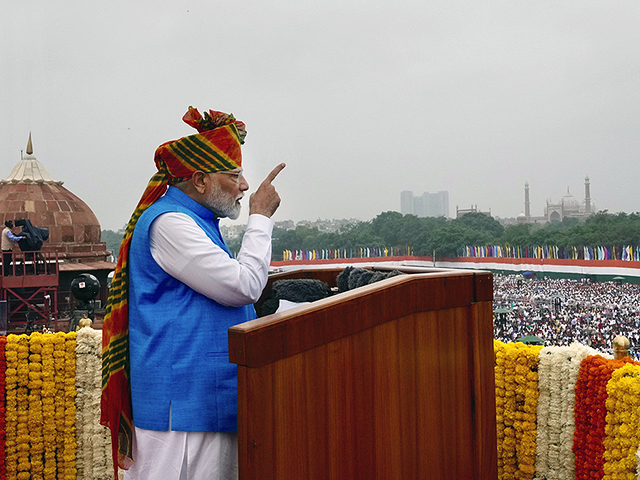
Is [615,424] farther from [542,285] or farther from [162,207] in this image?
[542,285]

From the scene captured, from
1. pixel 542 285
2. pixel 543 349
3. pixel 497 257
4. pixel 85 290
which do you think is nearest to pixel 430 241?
pixel 497 257

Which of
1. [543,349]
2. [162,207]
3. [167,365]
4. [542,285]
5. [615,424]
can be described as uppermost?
[162,207]

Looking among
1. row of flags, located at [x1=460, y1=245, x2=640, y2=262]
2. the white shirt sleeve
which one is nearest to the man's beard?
the white shirt sleeve

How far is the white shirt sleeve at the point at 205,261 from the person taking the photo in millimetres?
1378

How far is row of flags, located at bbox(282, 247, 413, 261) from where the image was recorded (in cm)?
5544

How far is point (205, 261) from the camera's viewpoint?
4.52ft

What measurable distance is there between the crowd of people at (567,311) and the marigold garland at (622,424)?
1113 cm

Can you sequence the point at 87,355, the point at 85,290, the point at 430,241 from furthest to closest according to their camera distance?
the point at 430,241
the point at 85,290
the point at 87,355

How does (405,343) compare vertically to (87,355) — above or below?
above

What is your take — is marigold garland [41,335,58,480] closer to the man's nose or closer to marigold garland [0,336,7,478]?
marigold garland [0,336,7,478]

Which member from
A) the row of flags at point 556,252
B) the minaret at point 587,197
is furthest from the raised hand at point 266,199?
the minaret at point 587,197

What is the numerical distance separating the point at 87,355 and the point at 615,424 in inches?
117

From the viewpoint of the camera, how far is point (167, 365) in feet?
4.67

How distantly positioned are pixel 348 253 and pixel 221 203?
55.4 metres
